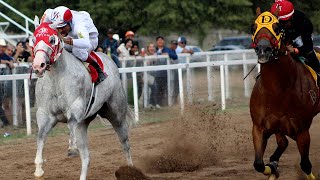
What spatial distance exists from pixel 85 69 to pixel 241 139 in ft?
14.7

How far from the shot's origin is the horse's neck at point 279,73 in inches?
324

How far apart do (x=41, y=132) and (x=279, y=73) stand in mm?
2516

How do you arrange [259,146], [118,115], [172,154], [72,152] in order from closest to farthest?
[259,146] → [118,115] → [172,154] → [72,152]

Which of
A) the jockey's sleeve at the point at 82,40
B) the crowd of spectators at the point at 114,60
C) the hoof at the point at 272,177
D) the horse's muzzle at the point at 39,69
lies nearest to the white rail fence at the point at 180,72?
the crowd of spectators at the point at 114,60

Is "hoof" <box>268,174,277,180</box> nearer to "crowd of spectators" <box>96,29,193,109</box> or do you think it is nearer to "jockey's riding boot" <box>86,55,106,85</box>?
"jockey's riding boot" <box>86,55,106,85</box>

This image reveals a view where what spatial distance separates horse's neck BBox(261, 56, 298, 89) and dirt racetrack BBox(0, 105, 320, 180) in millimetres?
1282

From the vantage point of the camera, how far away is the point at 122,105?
979 cm

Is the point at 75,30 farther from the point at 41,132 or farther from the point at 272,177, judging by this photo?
the point at 272,177

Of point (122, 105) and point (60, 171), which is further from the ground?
point (122, 105)

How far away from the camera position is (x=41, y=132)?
27.2 ft

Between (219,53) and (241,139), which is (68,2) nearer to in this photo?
(219,53)

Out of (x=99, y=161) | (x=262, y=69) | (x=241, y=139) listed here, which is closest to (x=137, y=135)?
(x=241, y=139)

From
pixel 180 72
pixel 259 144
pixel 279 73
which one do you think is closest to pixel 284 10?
pixel 279 73

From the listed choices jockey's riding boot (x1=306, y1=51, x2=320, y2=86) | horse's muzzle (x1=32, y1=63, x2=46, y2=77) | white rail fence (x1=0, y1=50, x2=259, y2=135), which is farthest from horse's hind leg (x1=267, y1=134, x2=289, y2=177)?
white rail fence (x1=0, y1=50, x2=259, y2=135)
